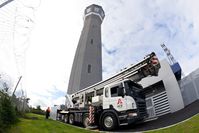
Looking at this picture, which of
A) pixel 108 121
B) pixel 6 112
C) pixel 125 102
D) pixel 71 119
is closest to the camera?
pixel 6 112

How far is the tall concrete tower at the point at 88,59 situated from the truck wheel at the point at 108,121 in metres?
22.9

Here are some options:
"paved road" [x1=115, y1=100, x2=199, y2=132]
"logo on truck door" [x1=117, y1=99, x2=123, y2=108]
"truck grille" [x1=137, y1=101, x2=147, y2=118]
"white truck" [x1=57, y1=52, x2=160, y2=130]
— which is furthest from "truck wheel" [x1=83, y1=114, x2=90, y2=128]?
"truck grille" [x1=137, y1=101, x2=147, y2=118]

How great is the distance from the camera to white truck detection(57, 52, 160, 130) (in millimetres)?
12188

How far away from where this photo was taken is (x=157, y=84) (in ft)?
61.1

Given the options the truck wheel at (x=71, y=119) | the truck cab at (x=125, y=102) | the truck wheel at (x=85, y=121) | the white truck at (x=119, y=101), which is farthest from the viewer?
the truck wheel at (x=71, y=119)

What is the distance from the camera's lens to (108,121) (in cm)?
1279

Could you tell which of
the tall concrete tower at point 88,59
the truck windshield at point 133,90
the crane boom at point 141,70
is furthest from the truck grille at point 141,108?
the tall concrete tower at point 88,59

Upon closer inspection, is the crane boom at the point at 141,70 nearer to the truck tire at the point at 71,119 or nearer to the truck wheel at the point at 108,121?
the truck wheel at the point at 108,121

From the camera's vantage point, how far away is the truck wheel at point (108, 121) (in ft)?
40.9

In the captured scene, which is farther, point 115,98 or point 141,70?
point 141,70

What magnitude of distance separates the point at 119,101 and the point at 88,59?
2780 centimetres

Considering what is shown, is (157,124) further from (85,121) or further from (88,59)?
(88,59)

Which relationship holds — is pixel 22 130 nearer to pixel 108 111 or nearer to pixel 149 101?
pixel 108 111

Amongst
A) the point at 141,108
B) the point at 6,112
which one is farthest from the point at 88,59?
the point at 6,112
